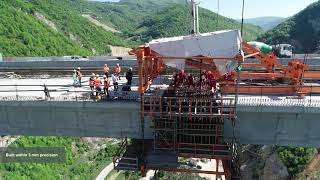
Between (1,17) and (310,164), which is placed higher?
(1,17)

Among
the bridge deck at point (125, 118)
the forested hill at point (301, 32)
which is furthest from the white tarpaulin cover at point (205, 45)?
the forested hill at point (301, 32)

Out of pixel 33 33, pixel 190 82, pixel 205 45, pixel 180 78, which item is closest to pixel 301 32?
pixel 33 33

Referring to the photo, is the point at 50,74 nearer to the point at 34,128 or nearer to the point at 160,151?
the point at 34,128

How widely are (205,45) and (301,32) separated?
115072 mm

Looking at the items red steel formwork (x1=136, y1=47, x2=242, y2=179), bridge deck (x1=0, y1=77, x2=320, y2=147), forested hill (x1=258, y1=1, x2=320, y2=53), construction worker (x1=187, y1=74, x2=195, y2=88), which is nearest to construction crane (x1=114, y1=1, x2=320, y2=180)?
red steel formwork (x1=136, y1=47, x2=242, y2=179)

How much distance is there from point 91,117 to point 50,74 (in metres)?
15.1

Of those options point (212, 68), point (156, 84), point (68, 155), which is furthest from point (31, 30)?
point (212, 68)

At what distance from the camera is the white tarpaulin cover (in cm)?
1956

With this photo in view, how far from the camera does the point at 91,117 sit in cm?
2083

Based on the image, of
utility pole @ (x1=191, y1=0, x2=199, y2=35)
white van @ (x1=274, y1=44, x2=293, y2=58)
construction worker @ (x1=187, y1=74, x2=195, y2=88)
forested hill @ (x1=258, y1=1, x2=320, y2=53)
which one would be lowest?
construction worker @ (x1=187, y1=74, x2=195, y2=88)

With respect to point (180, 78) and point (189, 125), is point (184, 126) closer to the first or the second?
point (189, 125)

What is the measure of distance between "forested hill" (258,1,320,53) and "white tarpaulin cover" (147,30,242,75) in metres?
103

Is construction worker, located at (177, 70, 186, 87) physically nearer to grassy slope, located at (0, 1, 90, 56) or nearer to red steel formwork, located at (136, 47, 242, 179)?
red steel formwork, located at (136, 47, 242, 179)

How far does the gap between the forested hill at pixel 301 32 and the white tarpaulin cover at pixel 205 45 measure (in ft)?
337
